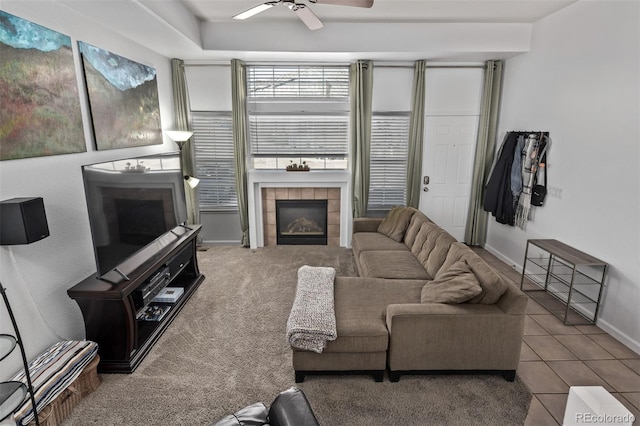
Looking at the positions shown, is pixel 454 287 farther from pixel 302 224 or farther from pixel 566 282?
pixel 302 224

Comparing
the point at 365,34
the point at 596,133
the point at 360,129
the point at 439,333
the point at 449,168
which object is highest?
the point at 365,34

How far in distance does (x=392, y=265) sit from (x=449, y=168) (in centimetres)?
232

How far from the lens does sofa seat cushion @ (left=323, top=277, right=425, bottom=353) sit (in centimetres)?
228

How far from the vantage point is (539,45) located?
3881 mm

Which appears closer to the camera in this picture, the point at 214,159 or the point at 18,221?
the point at 18,221

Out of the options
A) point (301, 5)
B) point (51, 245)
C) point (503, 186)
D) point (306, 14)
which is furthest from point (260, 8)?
point (503, 186)

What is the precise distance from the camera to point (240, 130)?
4715 mm

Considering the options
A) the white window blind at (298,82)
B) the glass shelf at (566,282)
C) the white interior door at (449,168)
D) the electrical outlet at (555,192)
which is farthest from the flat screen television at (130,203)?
the electrical outlet at (555,192)

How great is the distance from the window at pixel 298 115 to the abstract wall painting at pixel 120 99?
4.43 feet

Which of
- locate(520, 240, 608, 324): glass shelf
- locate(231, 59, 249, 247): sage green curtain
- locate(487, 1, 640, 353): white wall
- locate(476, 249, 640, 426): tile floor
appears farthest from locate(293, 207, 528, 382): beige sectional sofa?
locate(231, 59, 249, 247): sage green curtain

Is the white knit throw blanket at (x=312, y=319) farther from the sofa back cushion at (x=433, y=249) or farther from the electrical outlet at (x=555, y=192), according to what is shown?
the electrical outlet at (x=555, y=192)

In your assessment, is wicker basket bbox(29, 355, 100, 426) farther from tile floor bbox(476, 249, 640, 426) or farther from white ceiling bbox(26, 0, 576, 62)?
white ceiling bbox(26, 0, 576, 62)

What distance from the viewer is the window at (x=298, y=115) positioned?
4.75 meters

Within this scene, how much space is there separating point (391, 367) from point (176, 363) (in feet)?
5.30
